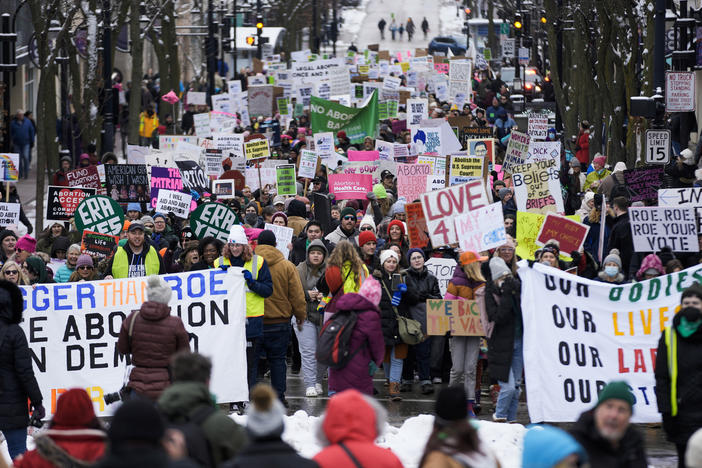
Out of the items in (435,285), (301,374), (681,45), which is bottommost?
(301,374)

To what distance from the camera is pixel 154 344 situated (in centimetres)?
920

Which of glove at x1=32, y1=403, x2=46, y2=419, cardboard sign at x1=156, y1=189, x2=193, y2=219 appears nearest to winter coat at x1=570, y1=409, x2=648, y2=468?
glove at x1=32, y1=403, x2=46, y2=419

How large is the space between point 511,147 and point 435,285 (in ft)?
29.8

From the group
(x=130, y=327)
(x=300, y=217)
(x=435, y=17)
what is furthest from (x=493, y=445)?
(x=435, y=17)

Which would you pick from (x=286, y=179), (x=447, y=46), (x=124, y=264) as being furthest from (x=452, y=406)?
(x=447, y=46)

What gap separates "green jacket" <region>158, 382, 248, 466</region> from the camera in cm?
637

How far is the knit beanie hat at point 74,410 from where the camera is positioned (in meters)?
6.50

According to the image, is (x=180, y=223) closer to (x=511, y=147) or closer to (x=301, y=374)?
(x=301, y=374)

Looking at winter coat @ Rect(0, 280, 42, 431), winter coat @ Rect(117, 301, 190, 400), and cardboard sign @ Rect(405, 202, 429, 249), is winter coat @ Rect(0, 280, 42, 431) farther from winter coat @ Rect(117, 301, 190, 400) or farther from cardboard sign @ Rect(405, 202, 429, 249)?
cardboard sign @ Rect(405, 202, 429, 249)

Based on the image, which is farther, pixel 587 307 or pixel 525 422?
pixel 525 422

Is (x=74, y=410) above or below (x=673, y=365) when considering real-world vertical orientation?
above

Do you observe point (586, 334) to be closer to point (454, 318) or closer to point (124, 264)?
point (454, 318)

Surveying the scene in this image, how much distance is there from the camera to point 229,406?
1217cm

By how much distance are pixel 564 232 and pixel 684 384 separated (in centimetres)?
495
